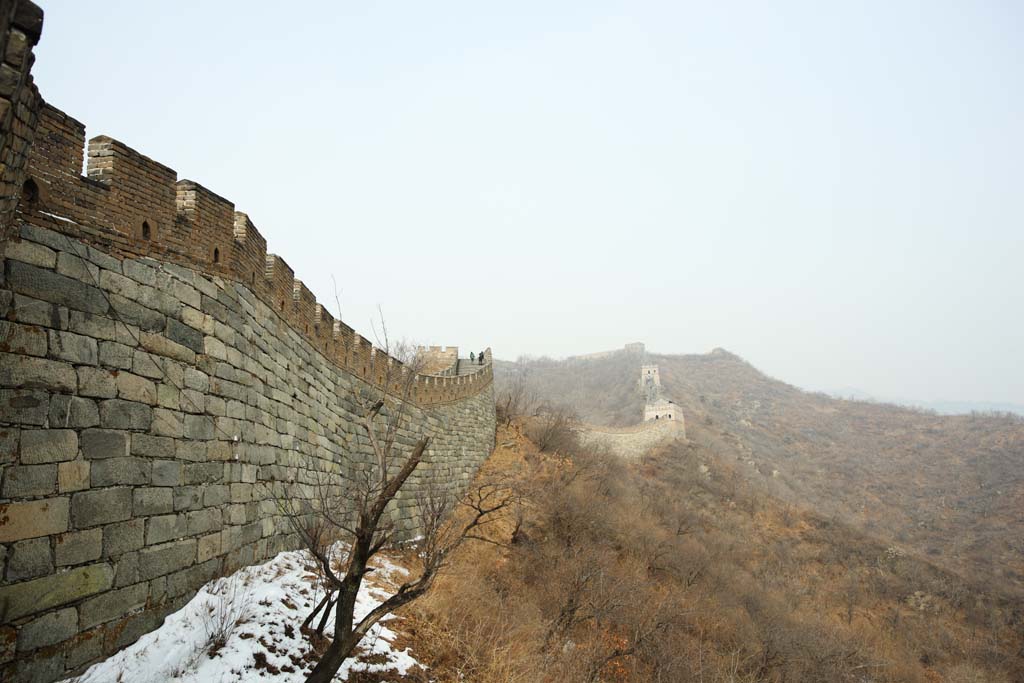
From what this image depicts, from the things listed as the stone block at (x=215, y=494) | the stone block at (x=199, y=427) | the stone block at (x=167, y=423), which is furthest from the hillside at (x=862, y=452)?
the stone block at (x=167, y=423)

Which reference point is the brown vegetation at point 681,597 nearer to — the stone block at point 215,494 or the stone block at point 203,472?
the stone block at point 215,494

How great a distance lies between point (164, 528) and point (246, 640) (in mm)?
1219

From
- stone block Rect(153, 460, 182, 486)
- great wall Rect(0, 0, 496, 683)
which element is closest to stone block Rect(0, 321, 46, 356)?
great wall Rect(0, 0, 496, 683)

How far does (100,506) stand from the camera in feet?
14.6

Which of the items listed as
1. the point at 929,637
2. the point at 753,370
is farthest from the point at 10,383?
the point at 753,370

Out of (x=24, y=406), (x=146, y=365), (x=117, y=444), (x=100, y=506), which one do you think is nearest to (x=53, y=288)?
(x=24, y=406)

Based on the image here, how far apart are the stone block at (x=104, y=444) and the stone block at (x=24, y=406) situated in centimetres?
35

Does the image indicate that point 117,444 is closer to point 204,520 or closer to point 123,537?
point 123,537

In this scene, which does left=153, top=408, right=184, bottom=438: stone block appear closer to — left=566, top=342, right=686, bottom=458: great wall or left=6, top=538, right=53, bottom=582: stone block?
left=6, top=538, right=53, bottom=582: stone block

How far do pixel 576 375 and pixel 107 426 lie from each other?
83578 millimetres

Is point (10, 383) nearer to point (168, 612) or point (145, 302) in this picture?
point (145, 302)

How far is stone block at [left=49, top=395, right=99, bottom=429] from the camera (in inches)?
165

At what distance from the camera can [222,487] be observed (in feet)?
19.6

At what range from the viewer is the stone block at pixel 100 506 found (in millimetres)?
4266
